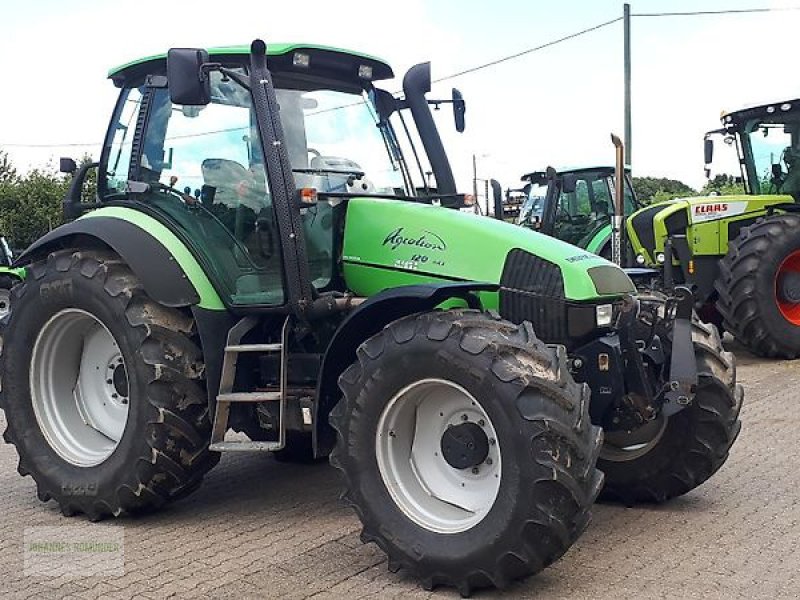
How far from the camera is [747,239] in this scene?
1097cm

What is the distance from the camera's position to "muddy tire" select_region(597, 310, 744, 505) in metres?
5.22

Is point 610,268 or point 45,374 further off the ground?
point 610,268

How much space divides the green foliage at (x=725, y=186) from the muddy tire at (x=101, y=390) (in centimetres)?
945

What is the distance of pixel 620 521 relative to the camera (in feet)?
17.1

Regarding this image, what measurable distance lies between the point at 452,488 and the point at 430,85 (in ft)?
8.24

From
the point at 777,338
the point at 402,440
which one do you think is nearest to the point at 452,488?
the point at 402,440

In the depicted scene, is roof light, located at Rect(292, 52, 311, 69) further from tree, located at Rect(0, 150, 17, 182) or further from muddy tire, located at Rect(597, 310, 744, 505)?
tree, located at Rect(0, 150, 17, 182)

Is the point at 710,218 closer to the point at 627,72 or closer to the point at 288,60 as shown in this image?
the point at 627,72

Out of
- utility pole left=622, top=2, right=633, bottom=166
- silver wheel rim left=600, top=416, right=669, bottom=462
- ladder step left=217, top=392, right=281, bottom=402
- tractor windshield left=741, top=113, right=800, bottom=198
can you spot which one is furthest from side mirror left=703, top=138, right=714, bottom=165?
ladder step left=217, top=392, right=281, bottom=402

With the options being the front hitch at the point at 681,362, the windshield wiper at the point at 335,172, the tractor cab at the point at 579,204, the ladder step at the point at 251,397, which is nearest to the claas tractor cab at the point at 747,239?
the tractor cab at the point at 579,204

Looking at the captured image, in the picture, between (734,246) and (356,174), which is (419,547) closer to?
(356,174)

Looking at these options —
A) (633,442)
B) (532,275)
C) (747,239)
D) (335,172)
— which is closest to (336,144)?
(335,172)

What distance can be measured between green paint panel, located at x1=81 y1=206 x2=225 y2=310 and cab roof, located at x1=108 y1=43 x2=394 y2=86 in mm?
966

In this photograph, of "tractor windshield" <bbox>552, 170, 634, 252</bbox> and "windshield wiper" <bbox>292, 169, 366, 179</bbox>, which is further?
"tractor windshield" <bbox>552, 170, 634, 252</bbox>
